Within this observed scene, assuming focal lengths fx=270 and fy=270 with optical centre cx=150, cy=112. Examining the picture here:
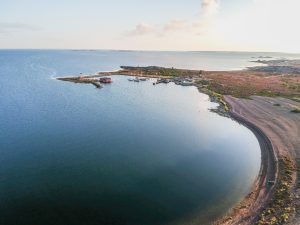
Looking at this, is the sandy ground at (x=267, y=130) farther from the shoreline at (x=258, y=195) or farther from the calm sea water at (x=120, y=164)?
the calm sea water at (x=120, y=164)

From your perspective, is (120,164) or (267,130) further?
(267,130)

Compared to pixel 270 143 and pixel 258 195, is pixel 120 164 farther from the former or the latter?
pixel 270 143

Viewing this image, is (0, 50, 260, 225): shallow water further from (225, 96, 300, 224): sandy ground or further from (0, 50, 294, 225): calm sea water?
(225, 96, 300, 224): sandy ground

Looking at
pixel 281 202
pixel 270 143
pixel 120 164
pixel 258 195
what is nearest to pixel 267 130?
pixel 270 143

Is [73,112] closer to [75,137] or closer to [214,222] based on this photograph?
[75,137]

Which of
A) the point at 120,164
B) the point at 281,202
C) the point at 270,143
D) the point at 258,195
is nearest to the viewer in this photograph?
the point at 281,202

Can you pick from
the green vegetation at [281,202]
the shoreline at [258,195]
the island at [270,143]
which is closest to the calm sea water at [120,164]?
the shoreline at [258,195]

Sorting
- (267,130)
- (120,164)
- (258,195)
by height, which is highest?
(267,130)

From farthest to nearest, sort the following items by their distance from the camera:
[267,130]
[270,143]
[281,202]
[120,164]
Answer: [267,130], [270,143], [120,164], [281,202]
